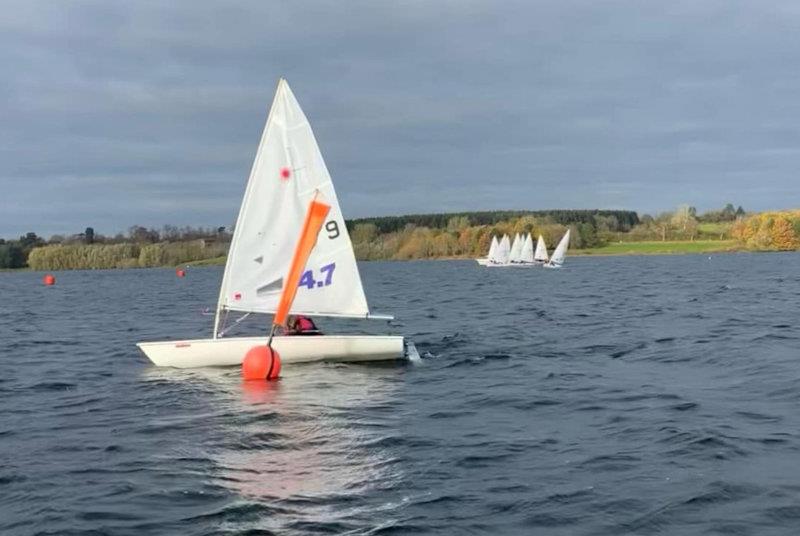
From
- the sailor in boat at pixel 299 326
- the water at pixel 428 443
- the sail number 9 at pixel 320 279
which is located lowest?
the water at pixel 428 443

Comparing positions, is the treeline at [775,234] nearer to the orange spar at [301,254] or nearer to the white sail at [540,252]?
the white sail at [540,252]

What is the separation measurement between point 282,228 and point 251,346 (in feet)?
9.84

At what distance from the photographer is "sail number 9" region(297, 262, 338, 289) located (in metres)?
20.7

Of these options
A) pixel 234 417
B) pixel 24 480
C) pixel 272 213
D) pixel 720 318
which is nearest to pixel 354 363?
pixel 272 213

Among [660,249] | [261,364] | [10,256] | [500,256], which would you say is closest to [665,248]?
[660,249]

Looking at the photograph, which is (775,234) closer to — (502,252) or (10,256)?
(502,252)

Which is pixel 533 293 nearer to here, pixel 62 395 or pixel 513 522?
pixel 62 395

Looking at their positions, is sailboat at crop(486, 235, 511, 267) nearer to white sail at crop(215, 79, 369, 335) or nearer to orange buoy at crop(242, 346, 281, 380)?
white sail at crop(215, 79, 369, 335)

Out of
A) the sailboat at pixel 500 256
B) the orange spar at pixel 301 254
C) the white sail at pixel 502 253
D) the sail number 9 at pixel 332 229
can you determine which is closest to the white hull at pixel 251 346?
the orange spar at pixel 301 254

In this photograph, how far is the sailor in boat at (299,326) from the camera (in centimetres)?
2045

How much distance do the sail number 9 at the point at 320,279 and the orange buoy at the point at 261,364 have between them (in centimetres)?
290

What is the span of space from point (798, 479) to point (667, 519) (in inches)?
89.0

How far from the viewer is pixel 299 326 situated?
2064 cm

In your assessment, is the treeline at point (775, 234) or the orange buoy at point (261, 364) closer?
the orange buoy at point (261, 364)
